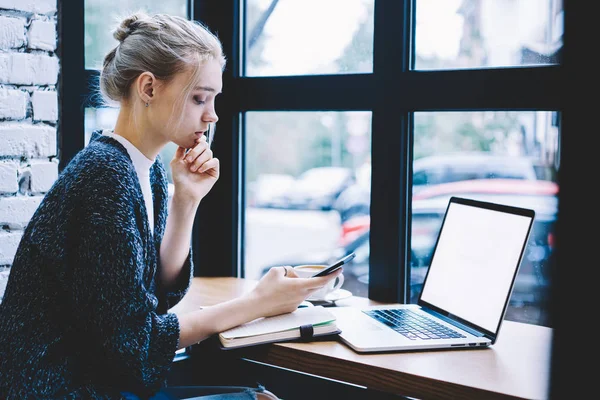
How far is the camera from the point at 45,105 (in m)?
1.70

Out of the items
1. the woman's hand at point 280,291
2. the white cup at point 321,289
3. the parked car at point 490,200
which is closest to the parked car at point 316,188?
the parked car at point 490,200

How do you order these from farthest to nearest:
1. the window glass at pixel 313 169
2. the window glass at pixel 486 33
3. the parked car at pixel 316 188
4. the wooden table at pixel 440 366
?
the parked car at pixel 316 188
the window glass at pixel 313 169
the window glass at pixel 486 33
the wooden table at pixel 440 366

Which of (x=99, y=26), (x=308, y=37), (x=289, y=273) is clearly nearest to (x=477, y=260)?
(x=289, y=273)

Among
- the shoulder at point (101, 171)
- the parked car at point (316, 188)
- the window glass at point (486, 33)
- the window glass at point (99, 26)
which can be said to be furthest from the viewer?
the parked car at point (316, 188)

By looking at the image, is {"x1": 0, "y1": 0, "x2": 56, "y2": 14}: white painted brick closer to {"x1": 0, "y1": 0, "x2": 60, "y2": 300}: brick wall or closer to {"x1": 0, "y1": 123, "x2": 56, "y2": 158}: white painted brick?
{"x1": 0, "y1": 0, "x2": 60, "y2": 300}: brick wall

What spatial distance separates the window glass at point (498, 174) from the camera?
63.3 inches

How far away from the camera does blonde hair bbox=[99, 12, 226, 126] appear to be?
1.39m

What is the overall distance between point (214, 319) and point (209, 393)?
238 millimetres

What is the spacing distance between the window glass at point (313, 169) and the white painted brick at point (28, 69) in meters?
0.63

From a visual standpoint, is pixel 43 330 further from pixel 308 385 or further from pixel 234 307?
pixel 308 385

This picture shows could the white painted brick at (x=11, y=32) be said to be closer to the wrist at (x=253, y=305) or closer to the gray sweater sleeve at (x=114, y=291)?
the gray sweater sleeve at (x=114, y=291)

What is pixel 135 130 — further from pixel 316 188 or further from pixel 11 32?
pixel 316 188

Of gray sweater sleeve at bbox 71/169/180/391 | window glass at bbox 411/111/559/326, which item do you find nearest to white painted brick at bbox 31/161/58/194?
gray sweater sleeve at bbox 71/169/180/391

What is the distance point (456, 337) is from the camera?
1339mm
